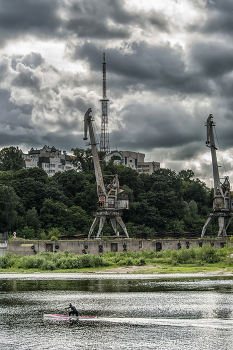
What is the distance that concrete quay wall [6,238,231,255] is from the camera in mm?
82438

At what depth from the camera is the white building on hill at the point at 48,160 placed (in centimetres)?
18025

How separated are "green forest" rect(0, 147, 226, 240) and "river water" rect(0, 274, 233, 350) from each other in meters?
41.2

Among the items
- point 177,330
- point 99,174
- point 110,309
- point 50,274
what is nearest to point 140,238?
point 99,174

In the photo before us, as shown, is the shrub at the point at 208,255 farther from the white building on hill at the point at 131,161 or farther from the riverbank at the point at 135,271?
the white building on hill at the point at 131,161

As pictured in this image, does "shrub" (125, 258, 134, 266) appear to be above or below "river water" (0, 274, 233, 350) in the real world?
above

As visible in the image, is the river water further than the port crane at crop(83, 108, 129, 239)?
No

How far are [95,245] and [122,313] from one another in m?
50.7

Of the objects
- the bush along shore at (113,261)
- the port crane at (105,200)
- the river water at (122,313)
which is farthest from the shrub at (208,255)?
the port crane at (105,200)

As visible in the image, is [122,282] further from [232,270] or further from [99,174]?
[99,174]

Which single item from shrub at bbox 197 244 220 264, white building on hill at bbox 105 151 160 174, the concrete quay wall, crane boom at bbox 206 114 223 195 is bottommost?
shrub at bbox 197 244 220 264

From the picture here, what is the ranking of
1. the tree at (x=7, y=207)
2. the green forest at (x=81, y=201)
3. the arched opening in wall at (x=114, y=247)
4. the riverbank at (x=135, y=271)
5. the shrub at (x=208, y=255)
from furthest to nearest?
1. the green forest at (x=81, y=201)
2. the tree at (x=7, y=207)
3. the arched opening in wall at (x=114, y=247)
4. the shrub at (x=208, y=255)
5. the riverbank at (x=135, y=271)

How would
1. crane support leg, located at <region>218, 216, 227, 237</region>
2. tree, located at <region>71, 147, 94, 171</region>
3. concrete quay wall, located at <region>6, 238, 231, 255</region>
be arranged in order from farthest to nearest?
1. tree, located at <region>71, 147, 94, 171</region>
2. crane support leg, located at <region>218, 216, 227, 237</region>
3. concrete quay wall, located at <region>6, 238, 231, 255</region>

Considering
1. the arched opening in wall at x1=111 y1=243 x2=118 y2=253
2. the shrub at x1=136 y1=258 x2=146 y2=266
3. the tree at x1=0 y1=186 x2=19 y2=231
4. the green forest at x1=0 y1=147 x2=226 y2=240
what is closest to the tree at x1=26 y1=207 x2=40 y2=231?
the green forest at x1=0 y1=147 x2=226 y2=240

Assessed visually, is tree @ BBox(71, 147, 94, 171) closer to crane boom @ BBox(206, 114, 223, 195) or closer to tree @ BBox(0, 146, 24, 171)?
tree @ BBox(0, 146, 24, 171)
